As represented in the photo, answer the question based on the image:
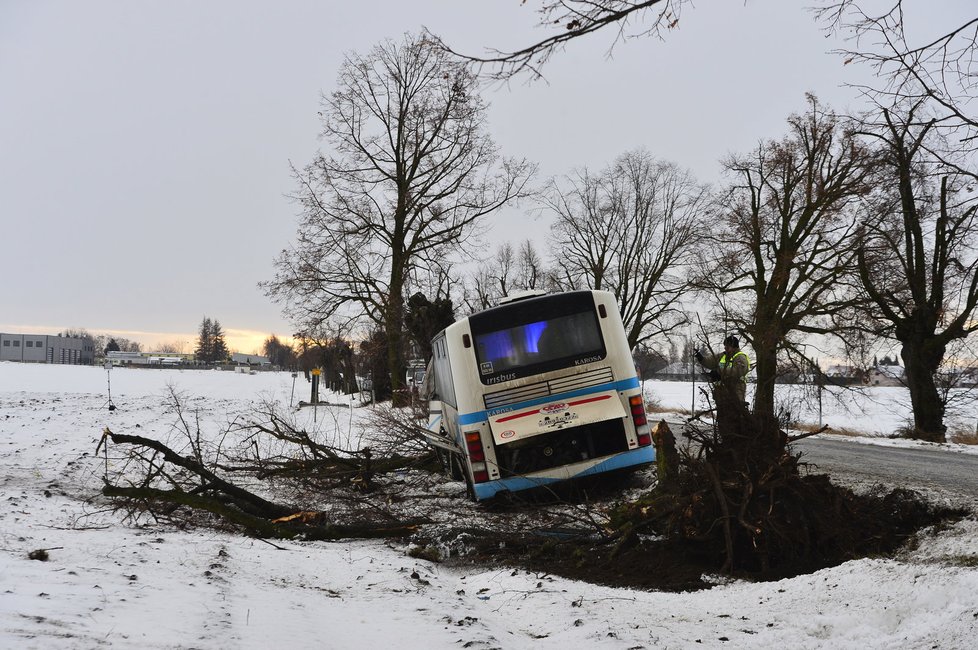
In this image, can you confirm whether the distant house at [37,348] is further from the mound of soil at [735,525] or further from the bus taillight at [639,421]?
the mound of soil at [735,525]

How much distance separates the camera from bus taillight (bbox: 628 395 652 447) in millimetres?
9555

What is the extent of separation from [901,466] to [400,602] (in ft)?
32.2

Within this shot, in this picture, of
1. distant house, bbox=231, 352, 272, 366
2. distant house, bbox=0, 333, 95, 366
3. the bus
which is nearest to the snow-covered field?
the bus

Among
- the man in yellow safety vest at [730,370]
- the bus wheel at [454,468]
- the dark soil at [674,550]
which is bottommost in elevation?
the dark soil at [674,550]

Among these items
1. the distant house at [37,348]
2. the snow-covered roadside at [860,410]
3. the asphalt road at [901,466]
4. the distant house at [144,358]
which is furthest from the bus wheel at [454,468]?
the distant house at [37,348]

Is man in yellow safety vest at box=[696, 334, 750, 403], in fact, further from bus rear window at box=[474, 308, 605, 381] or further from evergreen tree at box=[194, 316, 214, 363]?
evergreen tree at box=[194, 316, 214, 363]

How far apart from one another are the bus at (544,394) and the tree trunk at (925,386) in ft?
52.9

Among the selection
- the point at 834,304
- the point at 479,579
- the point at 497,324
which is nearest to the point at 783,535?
the point at 479,579

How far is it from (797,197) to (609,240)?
43.9 feet

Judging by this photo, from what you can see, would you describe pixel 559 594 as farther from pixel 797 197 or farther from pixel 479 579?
pixel 797 197

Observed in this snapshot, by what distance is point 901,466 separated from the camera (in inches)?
442

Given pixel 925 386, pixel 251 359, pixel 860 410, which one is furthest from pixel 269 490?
pixel 251 359

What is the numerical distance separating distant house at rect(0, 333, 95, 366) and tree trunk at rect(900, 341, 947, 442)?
14868cm

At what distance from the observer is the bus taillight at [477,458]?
928 centimetres
